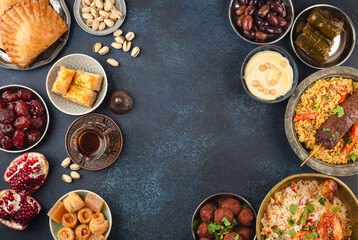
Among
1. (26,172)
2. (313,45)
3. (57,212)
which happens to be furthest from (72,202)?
(313,45)

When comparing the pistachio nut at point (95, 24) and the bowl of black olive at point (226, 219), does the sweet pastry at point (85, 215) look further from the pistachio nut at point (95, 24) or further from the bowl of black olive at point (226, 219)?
the pistachio nut at point (95, 24)

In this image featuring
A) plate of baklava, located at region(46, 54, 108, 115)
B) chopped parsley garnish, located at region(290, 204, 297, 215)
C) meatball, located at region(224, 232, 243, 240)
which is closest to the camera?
meatball, located at region(224, 232, 243, 240)

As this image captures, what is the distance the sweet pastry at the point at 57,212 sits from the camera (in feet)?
9.16

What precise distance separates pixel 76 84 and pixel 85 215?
1.25 metres

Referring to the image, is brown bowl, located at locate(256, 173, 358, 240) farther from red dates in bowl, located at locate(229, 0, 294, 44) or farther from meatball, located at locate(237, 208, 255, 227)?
red dates in bowl, located at locate(229, 0, 294, 44)

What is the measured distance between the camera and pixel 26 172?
114 inches

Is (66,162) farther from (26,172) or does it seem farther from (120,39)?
(120,39)

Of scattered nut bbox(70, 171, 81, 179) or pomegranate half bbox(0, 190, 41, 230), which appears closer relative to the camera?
pomegranate half bbox(0, 190, 41, 230)

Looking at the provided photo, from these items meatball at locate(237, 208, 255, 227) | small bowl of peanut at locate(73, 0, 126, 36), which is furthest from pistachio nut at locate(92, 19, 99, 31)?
meatball at locate(237, 208, 255, 227)

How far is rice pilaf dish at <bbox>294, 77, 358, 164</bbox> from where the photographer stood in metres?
2.73

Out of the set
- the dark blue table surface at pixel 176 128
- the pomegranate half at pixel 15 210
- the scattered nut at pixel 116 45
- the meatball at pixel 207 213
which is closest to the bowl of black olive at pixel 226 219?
the meatball at pixel 207 213

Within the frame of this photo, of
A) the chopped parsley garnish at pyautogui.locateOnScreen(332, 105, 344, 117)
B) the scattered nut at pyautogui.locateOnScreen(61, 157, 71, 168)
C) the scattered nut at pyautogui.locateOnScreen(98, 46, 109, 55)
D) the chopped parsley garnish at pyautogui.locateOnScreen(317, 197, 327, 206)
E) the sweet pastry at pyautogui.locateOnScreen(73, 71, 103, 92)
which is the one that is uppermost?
the scattered nut at pyautogui.locateOnScreen(98, 46, 109, 55)

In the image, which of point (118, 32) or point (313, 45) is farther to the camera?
point (118, 32)

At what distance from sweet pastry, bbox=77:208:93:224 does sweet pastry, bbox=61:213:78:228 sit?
51 millimetres
